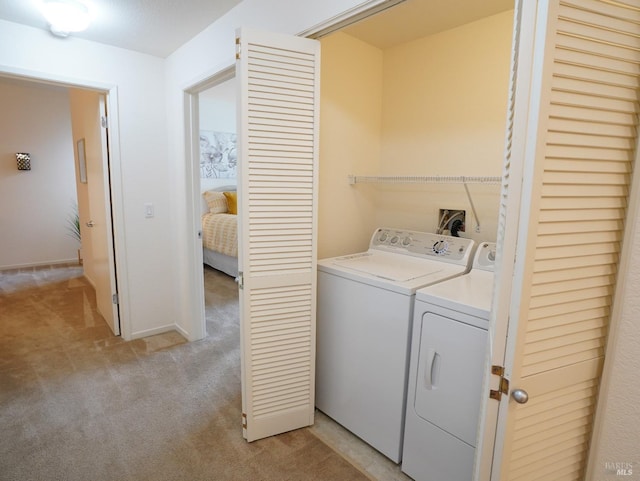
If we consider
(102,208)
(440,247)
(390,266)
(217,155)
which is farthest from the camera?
(217,155)

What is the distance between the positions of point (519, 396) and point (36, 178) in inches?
251

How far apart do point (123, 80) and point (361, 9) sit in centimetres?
214

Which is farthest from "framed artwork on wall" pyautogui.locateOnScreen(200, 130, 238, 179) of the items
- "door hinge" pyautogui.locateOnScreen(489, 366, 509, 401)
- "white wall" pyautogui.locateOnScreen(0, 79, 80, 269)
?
"door hinge" pyautogui.locateOnScreen(489, 366, 509, 401)

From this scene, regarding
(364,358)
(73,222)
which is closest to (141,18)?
(364,358)

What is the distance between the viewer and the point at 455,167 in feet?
7.45

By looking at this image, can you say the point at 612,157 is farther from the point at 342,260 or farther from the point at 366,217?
the point at 366,217

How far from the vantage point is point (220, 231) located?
467cm

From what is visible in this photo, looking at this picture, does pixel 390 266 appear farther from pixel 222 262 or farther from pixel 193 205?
pixel 222 262

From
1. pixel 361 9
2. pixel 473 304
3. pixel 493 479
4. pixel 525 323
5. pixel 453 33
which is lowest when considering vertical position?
pixel 493 479

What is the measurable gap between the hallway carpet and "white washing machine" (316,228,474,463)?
9.0 inches

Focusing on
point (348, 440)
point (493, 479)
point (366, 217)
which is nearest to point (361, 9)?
point (366, 217)

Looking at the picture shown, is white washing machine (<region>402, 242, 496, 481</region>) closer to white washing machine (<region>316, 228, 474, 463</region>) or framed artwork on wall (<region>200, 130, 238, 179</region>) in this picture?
white washing machine (<region>316, 228, 474, 463</region>)

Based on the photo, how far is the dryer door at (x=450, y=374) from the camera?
4.51 feet

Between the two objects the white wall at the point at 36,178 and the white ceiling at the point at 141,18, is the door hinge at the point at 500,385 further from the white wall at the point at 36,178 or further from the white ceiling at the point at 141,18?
the white wall at the point at 36,178
